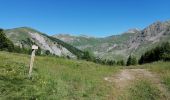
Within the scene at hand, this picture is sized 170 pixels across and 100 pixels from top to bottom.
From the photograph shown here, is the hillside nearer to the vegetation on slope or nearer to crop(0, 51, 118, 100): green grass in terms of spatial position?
crop(0, 51, 118, 100): green grass

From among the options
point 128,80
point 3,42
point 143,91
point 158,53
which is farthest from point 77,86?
point 158,53

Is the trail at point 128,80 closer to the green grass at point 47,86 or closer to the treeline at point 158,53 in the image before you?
the green grass at point 47,86

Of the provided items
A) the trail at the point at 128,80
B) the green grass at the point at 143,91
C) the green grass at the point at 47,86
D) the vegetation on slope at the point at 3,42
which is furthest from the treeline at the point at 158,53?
the green grass at the point at 47,86

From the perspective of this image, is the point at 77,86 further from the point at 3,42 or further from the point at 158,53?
the point at 158,53

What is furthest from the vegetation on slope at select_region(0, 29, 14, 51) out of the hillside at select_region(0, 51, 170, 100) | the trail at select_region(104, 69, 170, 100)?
the trail at select_region(104, 69, 170, 100)

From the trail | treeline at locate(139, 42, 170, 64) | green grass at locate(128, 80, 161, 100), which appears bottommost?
green grass at locate(128, 80, 161, 100)

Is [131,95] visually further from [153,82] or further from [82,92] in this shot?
[153,82]

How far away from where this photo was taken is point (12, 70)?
85.9ft

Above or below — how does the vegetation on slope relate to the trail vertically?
above

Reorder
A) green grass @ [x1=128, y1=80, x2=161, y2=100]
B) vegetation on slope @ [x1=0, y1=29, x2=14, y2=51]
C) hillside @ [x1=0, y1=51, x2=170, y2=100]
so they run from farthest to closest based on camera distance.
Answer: vegetation on slope @ [x1=0, y1=29, x2=14, y2=51] < green grass @ [x1=128, y1=80, x2=161, y2=100] < hillside @ [x1=0, y1=51, x2=170, y2=100]

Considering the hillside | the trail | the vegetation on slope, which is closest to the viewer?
the hillside

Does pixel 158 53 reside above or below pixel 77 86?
above

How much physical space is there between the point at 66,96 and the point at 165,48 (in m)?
101

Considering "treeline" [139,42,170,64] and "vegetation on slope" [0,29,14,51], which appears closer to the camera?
"treeline" [139,42,170,64]
